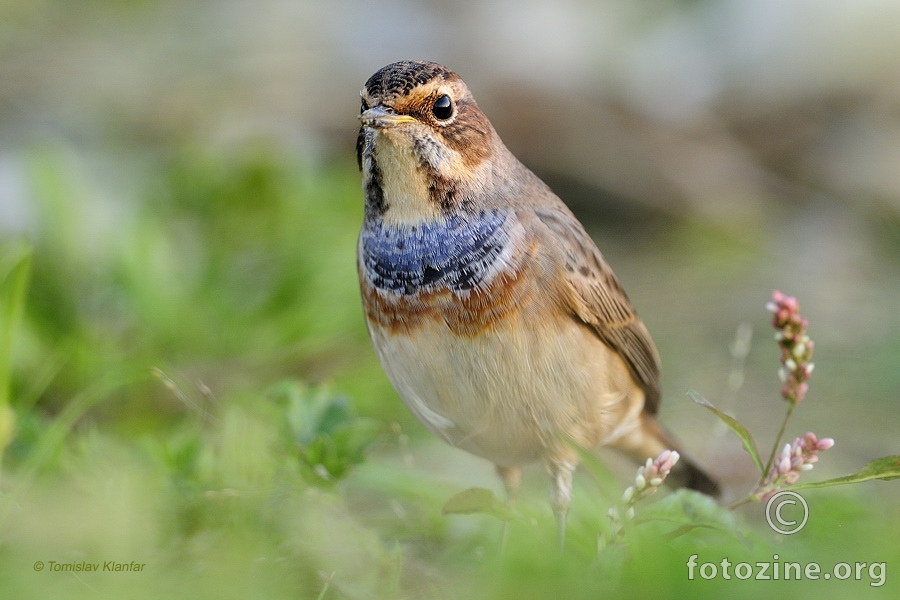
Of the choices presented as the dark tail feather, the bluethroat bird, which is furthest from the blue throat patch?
the dark tail feather

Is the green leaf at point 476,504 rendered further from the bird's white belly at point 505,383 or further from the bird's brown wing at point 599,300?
the bird's brown wing at point 599,300

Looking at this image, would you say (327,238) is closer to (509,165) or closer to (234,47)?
(509,165)

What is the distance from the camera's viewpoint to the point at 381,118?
3389mm

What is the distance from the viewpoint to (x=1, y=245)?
603cm

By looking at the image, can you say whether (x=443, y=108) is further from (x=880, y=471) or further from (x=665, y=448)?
(x=665, y=448)

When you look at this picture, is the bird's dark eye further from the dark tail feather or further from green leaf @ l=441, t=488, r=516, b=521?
the dark tail feather

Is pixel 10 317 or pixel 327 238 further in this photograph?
pixel 327 238

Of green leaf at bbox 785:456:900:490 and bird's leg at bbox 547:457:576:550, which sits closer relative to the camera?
green leaf at bbox 785:456:900:490

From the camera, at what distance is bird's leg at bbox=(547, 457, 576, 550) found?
12.5 ft

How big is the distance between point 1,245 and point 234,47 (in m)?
4.63

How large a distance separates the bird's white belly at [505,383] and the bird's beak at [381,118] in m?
0.70

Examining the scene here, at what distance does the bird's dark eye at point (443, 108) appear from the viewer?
139 inches

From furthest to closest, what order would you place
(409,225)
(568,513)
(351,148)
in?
(351,148)
(568,513)
(409,225)

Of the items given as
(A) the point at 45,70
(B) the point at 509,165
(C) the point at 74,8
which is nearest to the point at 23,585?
(B) the point at 509,165
